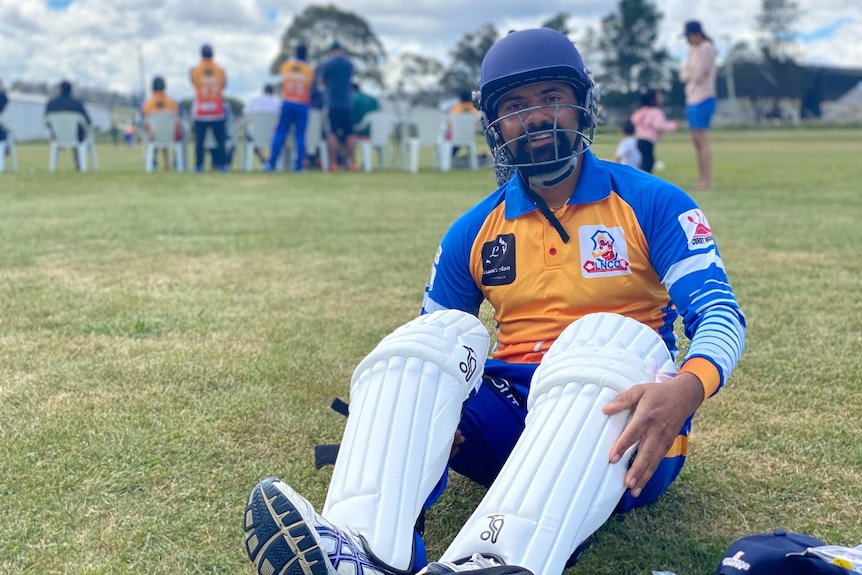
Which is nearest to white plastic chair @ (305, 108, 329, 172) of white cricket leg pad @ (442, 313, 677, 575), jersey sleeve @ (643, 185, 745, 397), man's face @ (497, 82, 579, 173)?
man's face @ (497, 82, 579, 173)

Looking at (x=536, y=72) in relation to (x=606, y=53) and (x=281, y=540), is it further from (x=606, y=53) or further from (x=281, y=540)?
(x=606, y=53)

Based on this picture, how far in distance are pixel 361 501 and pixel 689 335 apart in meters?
0.97

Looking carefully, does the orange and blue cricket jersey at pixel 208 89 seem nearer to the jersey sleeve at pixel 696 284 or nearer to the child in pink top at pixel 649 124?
the child in pink top at pixel 649 124

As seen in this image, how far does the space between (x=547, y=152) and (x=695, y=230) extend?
447 millimetres

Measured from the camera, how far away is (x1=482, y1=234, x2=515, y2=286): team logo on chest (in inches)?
92.4

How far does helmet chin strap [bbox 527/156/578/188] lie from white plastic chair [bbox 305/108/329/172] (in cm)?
1406

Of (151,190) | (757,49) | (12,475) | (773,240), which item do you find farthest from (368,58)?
(12,475)

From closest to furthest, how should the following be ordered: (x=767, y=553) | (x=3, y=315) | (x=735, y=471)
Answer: (x=767, y=553)
(x=735, y=471)
(x=3, y=315)

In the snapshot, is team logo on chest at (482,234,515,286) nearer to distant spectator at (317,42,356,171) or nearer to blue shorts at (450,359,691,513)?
blue shorts at (450,359,691,513)

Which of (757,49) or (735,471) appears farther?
(757,49)

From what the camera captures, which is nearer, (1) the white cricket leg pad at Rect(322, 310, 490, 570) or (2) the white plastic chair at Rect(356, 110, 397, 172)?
(1) the white cricket leg pad at Rect(322, 310, 490, 570)

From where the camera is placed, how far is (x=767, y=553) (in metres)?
1.58

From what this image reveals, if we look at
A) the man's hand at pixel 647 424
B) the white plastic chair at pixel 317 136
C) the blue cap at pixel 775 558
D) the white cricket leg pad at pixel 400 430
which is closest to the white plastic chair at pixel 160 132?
the white plastic chair at pixel 317 136

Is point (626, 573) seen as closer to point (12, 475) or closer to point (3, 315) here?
point (12, 475)
